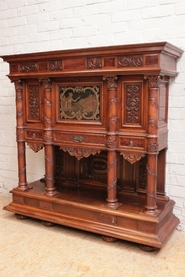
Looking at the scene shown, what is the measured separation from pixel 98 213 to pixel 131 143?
2.13 feet

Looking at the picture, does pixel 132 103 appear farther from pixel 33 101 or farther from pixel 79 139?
pixel 33 101

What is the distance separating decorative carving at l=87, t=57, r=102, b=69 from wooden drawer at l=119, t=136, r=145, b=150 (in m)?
0.60

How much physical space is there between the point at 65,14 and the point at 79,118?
1212 mm

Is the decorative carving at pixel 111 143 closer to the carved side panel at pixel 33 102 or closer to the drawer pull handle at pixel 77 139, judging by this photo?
the drawer pull handle at pixel 77 139

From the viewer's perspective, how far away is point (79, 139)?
2621mm

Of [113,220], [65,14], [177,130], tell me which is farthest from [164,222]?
[65,14]

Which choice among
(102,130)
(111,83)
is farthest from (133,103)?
(102,130)

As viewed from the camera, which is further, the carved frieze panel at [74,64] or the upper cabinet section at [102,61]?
the carved frieze panel at [74,64]

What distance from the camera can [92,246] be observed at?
97.0 inches

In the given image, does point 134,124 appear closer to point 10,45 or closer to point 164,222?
point 164,222

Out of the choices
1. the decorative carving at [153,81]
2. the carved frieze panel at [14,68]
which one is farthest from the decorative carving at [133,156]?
the carved frieze panel at [14,68]

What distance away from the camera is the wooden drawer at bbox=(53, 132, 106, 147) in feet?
8.30

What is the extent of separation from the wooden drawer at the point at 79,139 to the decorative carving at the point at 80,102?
0.15 meters

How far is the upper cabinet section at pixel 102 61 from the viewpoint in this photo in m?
2.21
